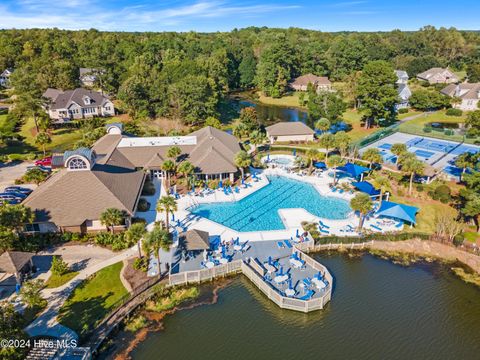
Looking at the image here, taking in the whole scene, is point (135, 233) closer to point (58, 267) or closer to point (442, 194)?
point (58, 267)

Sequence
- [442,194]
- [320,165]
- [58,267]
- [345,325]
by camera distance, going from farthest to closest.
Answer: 1. [320,165]
2. [442,194]
3. [58,267]
4. [345,325]

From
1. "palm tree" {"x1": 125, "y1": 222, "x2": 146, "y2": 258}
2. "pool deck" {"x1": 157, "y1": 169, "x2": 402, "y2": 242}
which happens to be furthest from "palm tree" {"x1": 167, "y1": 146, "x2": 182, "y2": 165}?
"palm tree" {"x1": 125, "y1": 222, "x2": 146, "y2": 258}

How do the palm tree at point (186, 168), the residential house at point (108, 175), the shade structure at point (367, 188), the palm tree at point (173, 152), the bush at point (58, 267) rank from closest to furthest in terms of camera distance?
the bush at point (58, 267), the residential house at point (108, 175), the palm tree at point (186, 168), the shade structure at point (367, 188), the palm tree at point (173, 152)

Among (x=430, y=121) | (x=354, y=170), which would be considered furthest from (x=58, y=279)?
(x=430, y=121)

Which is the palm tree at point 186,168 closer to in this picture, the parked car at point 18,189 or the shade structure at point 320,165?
the parked car at point 18,189

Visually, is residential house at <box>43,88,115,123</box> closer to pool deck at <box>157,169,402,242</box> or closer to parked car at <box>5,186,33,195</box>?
parked car at <box>5,186,33,195</box>

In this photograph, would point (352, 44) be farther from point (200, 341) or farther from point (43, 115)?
point (200, 341)

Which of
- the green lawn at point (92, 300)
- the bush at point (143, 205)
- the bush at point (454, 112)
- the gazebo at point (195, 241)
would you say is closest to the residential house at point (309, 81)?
the bush at point (454, 112)
